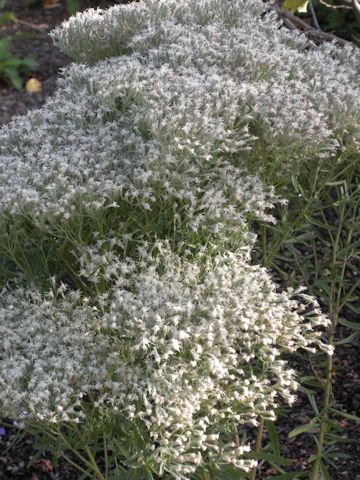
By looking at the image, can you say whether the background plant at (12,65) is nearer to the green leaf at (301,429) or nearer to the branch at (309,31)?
the branch at (309,31)

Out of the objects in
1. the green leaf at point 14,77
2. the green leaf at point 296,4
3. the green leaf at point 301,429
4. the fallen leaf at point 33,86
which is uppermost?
the green leaf at point 296,4

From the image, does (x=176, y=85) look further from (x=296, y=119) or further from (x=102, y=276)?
(x=102, y=276)

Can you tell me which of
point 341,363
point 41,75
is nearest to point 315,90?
point 341,363

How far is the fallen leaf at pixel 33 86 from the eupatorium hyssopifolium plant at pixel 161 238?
13.5 ft

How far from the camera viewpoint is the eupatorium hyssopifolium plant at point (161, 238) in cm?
222

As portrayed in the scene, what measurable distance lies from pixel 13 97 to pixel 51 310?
486cm

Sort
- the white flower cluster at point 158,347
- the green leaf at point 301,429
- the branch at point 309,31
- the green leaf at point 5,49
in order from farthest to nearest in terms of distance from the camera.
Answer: the green leaf at point 5,49, the branch at point 309,31, the green leaf at point 301,429, the white flower cluster at point 158,347

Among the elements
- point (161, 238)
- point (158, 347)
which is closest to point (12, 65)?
point (161, 238)

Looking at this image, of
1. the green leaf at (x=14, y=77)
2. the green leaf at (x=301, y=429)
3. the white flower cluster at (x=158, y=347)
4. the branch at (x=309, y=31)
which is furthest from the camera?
the green leaf at (x=14, y=77)

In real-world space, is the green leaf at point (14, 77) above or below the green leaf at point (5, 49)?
below

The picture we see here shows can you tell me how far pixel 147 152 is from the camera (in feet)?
8.25

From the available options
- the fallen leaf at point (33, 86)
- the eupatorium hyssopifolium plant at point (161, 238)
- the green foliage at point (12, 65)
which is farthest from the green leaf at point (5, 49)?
the eupatorium hyssopifolium plant at point (161, 238)

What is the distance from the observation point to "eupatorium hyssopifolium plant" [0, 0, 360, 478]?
2219 millimetres

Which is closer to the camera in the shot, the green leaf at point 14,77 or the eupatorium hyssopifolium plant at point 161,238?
the eupatorium hyssopifolium plant at point 161,238
